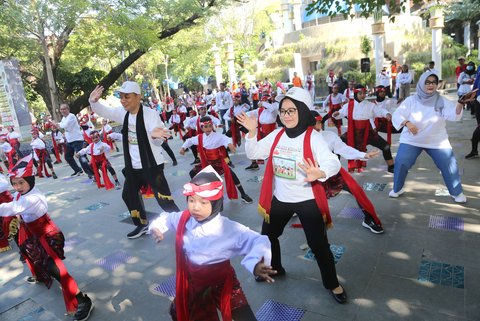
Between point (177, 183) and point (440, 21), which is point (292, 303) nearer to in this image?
point (177, 183)

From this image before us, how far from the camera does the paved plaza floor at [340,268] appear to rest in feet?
10.2

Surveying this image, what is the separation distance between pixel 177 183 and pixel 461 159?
5.65m

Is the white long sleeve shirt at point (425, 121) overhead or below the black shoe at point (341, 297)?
overhead

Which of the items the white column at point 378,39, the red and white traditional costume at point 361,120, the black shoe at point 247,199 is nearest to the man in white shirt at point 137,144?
the black shoe at point 247,199

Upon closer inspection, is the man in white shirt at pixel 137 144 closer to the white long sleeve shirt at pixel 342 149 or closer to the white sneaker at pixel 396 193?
the white long sleeve shirt at pixel 342 149

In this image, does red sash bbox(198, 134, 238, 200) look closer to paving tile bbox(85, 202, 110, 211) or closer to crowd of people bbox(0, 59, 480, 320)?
crowd of people bbox(0, 59, 480, 320)

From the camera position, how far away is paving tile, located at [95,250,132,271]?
432 centimetres

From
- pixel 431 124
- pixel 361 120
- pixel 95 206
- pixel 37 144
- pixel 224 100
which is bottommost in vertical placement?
pixel 95 206

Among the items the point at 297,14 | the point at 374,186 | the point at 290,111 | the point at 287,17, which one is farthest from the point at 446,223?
the point at 297,14

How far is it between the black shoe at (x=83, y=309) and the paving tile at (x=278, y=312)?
5.15 feet

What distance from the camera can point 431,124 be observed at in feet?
15.4

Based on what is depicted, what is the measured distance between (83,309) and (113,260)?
1.16m

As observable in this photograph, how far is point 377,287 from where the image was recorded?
10.9ft

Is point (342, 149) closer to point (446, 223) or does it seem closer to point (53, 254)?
point (446, 223)
